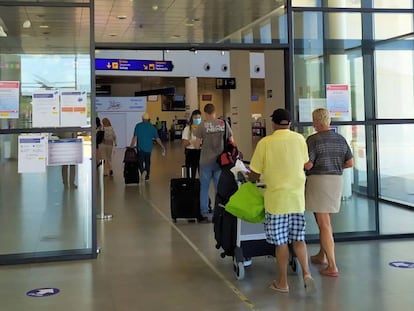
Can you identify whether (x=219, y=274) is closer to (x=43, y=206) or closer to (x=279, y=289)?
(x=279, y=289)

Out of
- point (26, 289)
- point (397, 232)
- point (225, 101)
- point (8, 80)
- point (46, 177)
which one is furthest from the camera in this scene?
point (225, 101)

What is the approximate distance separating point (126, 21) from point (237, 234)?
8.69 metres

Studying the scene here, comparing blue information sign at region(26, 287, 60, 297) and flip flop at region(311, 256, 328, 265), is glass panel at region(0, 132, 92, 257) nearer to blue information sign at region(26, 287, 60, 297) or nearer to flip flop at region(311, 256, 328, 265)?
blue information sign at region(26, 287, 60, 297)

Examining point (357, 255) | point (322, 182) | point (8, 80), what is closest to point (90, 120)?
point (8, 80)

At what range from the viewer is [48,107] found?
564 centimetres

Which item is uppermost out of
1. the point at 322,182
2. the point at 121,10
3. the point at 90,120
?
the point at 121,10

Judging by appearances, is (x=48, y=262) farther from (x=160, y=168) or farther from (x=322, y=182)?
(x=160, y=168)

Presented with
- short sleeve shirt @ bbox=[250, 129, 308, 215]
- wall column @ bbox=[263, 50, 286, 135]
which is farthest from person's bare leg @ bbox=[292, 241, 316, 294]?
wall column @ bbox=[263, 50, 286, 135]

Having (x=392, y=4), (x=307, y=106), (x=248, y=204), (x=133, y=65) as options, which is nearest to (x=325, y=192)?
(x=248, y=204)

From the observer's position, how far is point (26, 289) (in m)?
4.70

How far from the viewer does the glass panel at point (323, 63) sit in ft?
20.8

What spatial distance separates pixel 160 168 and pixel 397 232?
10.7 meters

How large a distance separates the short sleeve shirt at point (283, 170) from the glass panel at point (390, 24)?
2976 millimetres

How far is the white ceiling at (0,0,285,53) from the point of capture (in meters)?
5.81
